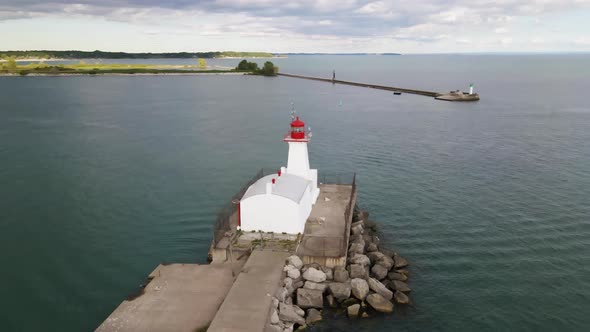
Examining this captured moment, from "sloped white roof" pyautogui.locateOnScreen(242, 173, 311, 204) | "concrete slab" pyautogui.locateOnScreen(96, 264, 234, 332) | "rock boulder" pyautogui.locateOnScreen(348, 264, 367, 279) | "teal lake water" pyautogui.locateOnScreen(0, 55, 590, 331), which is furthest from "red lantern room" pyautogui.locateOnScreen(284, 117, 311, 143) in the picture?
"concrete slab" pyautogui.locateOnScreen(96, 264, 234, 332)

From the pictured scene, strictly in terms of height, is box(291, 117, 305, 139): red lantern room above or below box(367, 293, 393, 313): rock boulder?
above

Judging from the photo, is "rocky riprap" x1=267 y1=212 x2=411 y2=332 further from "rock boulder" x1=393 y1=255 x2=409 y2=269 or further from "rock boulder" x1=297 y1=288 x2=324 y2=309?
"rock boulder" x1=393 y1=255 x2=409 y2=269

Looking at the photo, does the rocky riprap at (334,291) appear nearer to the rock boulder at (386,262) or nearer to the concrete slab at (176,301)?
the rock boulder at (386,262)

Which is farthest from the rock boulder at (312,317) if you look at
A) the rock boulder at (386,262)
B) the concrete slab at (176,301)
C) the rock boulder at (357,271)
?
the rock boulder at (386,262)

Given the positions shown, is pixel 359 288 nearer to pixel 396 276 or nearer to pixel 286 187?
pixel 396 276

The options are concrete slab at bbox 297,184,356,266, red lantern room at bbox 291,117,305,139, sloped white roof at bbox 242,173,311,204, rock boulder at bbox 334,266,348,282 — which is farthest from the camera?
red lantern room at bbox 291,117,305,139

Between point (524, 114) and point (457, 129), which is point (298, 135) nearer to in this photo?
point (457, 129)

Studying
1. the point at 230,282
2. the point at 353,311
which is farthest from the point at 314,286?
the point at 230,282
